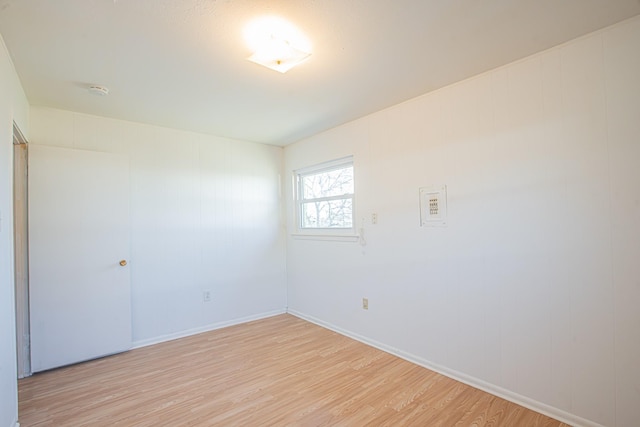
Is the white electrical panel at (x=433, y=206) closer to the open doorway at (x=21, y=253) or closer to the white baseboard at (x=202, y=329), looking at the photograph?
the white baseboard at (x=202, y=329)

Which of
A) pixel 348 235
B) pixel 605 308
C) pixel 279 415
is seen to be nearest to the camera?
pixel 605 308

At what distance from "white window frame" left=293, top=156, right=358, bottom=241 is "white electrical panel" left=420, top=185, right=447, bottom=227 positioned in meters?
0.88

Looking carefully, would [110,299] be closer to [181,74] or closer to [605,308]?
[181,74]

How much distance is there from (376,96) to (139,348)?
350 centimetres

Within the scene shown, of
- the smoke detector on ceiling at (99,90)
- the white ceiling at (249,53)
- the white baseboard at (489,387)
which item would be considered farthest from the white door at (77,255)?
the white baseboard at (489,387)

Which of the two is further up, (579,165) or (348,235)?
(579,165)

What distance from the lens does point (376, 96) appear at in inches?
109

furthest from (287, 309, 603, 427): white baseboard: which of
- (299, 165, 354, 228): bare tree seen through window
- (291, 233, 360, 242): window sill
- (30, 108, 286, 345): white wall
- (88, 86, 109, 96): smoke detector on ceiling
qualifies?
(88, 86, 109, 96): smoke detector on ceiling

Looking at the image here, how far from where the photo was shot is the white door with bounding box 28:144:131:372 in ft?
9.00

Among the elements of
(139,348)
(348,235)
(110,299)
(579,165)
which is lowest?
(139,348)

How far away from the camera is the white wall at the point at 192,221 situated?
3.29 m

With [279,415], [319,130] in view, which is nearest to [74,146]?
[319,130]

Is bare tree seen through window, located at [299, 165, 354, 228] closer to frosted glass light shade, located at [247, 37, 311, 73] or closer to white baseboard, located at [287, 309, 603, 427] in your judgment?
white baseboard, located at [287, 309, 603, 427]

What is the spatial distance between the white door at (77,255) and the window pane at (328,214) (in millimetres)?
2139
